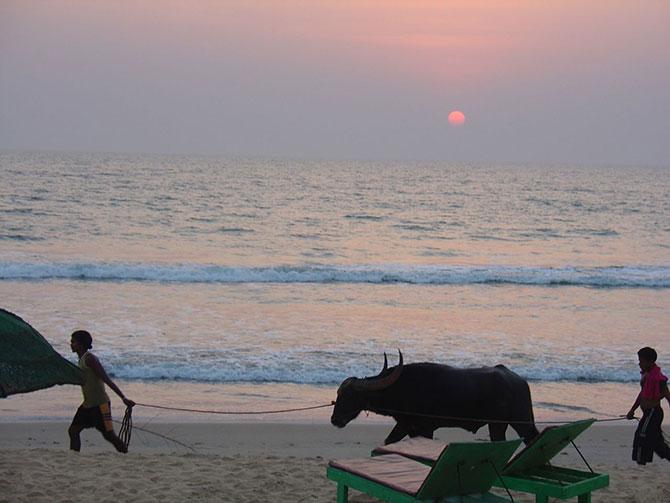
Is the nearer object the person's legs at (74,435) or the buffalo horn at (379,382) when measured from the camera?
the buffalo horn at (379,382)

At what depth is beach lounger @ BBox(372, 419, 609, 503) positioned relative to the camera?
6.79 meters

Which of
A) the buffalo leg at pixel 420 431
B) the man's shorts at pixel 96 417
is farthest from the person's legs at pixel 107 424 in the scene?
the buffalo leg at pixel 420 431

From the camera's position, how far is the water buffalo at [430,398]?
29.1ft

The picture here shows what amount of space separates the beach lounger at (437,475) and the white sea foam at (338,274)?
21.4 m

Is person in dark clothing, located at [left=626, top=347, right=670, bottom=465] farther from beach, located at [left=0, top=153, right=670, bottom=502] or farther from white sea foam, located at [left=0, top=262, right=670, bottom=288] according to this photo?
white sea foam, located at [left=0, top=262, right=670, bottom=288]

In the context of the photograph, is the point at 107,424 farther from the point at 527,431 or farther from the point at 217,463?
the point at 527,431

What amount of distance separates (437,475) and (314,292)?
66.7 ft

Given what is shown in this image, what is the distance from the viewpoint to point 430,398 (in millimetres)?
8867

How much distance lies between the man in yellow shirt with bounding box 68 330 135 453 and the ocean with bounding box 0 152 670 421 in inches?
123

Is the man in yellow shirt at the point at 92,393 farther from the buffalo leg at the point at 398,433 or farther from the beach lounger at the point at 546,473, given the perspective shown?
the beach lounger at the point at 546,473

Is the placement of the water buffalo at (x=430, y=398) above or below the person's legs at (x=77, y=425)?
above

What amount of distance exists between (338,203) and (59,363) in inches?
2167

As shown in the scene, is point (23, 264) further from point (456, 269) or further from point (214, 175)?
point (214, 175)

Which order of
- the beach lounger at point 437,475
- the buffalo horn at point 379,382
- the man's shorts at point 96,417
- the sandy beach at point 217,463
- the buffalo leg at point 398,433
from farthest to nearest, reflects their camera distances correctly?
the man's shorts at point 96,417
the buffalo leg at point 398,433
the buffalo horn at point 379,382
the sandy beach at point 217,463
the beach lounger at point 437,475
